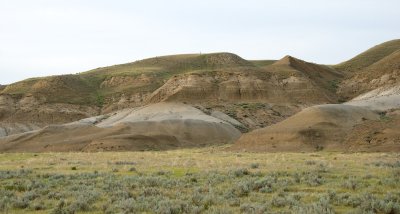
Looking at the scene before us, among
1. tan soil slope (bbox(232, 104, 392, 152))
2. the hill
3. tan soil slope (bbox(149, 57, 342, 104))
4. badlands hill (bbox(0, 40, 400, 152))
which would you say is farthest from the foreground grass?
the hill

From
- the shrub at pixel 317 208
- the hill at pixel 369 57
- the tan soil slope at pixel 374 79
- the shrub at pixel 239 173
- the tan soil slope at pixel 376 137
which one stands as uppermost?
the hill at pixel 369 57

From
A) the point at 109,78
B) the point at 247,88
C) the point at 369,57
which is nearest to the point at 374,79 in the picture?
the point at 247,88

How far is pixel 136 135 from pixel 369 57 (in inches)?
3354

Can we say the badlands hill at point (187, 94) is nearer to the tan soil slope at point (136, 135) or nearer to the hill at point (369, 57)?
the tan soil slope at point (136, 135)

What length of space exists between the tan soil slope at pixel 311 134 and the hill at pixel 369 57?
67303mm

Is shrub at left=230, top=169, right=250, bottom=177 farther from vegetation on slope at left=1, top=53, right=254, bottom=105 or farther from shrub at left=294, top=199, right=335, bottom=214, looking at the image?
vegetation on slope at left=1, top=53, right=254, bottom=105

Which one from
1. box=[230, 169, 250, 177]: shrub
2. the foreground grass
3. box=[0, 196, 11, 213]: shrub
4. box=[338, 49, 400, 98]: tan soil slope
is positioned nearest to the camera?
the foreground grass

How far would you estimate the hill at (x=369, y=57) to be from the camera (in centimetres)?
12362

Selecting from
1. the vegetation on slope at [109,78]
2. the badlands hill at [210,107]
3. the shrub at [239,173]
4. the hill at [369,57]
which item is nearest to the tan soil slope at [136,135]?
the badlands hill at [210,107]

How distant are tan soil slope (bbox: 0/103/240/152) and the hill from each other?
57712 millimetres

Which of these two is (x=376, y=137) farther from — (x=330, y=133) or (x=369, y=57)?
(x=369, y=57)

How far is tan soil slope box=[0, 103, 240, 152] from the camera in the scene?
197 ft

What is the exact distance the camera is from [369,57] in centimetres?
12850

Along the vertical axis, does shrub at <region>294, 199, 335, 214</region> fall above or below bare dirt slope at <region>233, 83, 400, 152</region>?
above
